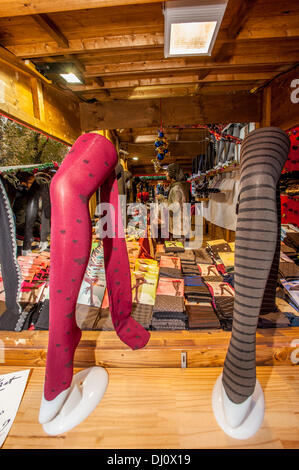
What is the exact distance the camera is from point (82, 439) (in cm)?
77

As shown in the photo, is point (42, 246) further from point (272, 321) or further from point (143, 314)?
point (272, 321)

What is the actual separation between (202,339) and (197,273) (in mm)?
764

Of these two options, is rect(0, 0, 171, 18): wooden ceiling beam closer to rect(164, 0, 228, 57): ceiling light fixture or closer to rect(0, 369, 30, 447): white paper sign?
rect(164, 0, 228, 57): ceiling light fixture

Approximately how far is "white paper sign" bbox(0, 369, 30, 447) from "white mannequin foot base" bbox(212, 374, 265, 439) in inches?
32.2

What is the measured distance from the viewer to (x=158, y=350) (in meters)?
1.12

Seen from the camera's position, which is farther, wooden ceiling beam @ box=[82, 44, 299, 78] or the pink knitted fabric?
wooden ceiling beam @ box=[82, 44, 299, 78]

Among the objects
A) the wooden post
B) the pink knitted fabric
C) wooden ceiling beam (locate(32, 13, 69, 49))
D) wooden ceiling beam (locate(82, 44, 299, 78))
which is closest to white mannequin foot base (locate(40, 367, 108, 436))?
the pink knitted fabric

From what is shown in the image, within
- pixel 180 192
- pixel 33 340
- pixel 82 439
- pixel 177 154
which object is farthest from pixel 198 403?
pixel 177 154

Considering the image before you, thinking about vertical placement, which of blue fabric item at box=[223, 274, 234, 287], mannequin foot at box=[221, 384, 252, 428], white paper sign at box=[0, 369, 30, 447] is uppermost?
blue fabric item at box=[223, 274, 234, 287]

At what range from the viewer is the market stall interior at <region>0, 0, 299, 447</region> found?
2.11 feet

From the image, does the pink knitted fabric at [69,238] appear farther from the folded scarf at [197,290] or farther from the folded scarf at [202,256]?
the folded scarf at [202,256]

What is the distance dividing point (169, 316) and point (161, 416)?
0.50 metres

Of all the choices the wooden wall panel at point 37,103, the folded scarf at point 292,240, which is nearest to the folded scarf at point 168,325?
the folded scarf at point 292,240

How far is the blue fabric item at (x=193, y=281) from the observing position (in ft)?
5.35
